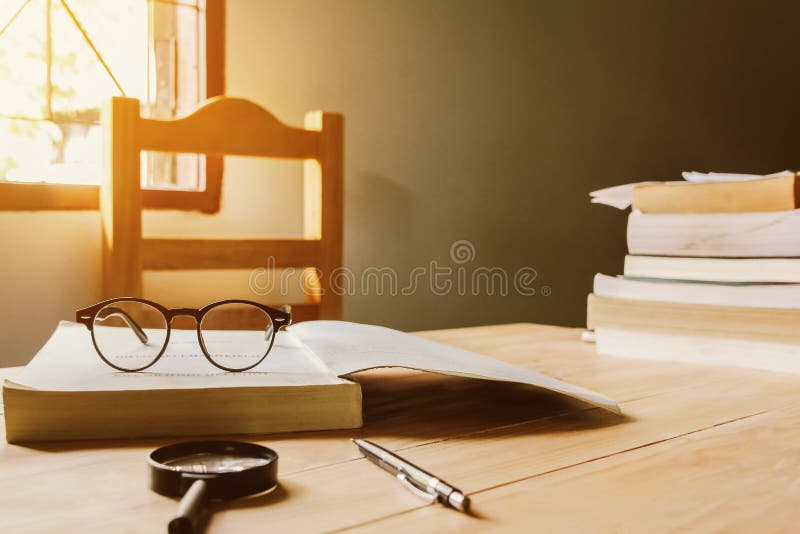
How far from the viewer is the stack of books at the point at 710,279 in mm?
764

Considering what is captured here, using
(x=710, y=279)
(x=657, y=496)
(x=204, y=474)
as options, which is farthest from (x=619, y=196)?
(x=204, y=474)

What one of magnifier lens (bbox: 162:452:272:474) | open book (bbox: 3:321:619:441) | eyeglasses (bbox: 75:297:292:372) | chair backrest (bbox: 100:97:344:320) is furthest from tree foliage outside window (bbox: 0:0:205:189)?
magnifier lens (bbox: 162:452:272:474)

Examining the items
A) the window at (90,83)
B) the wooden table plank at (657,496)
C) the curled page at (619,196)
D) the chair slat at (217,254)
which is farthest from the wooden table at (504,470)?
the window at (90,83)

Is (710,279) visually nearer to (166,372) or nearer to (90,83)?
(166,372)

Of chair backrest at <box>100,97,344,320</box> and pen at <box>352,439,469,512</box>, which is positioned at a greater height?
chair backrest at <box>100,97,344,320</box>

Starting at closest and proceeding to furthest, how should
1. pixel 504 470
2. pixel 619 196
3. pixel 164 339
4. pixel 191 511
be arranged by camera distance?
1. pixel 191 511
2. pixel 504 470
3. pixel 164 339
4. pixel 619 196

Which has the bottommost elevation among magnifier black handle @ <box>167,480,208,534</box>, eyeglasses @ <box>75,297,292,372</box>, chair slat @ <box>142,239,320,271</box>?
magnifier black handle @ <box>167,480,208,534</box>

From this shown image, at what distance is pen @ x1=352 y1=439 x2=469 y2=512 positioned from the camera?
376 mm

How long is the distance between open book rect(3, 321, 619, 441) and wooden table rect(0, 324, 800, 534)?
1cm

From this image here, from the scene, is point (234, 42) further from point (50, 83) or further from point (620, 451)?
point (620, 451)

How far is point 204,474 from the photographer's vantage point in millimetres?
373

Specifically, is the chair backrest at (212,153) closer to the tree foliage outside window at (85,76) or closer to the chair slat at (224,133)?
the chair slat at (224,133)

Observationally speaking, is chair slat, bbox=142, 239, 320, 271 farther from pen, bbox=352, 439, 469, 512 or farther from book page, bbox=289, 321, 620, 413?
pen, bbox=352, 439, 469, 512

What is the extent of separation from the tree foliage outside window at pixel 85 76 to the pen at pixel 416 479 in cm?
137
